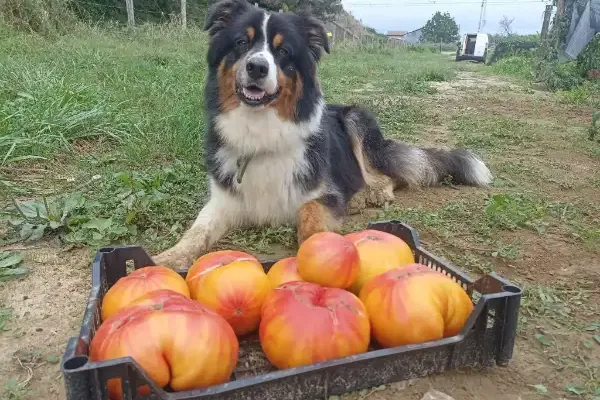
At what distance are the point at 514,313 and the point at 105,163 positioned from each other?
388 centimetres

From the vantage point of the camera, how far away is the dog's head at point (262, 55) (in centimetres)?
338

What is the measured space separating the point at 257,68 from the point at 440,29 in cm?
9502

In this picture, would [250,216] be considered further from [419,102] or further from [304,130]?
[419,102]

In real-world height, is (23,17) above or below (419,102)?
above

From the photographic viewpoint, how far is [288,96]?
3.57 meters

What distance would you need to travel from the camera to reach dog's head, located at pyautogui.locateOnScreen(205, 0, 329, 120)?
11.1ft

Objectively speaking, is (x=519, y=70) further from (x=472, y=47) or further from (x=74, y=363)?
(x=472, y=47)

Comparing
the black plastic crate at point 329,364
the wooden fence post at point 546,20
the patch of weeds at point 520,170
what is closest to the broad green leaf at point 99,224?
the black plastic crate at point 329,364

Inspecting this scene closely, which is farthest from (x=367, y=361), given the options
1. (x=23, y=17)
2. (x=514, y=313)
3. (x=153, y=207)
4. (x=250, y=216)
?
(x=23, y=17)

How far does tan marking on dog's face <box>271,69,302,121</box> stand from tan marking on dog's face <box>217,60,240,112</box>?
0.28 m

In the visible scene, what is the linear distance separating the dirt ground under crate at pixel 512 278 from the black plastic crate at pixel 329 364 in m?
0.07

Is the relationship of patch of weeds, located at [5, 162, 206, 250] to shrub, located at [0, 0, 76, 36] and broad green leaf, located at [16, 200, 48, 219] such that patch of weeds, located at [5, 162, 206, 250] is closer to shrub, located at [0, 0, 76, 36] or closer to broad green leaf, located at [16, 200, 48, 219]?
broad green leaf, located at [16, 200, 48, 219]

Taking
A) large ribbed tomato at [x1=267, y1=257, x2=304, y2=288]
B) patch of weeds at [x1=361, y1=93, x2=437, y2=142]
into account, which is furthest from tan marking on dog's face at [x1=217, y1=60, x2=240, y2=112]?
patch of weeds at [x1=361, y1=93, x2=437, y2=142]

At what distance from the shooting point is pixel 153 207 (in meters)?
3.66
